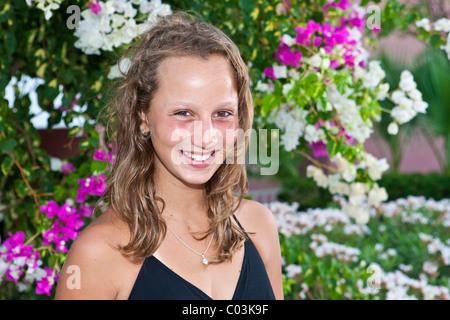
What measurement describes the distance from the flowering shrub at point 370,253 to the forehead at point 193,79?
1.18 m

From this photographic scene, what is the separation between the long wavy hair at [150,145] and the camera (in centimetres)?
140

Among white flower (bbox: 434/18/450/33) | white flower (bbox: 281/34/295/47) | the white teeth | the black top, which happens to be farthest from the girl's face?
white flower (bbox: 434/18/450/33)

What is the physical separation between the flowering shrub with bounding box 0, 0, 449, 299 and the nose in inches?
23.7

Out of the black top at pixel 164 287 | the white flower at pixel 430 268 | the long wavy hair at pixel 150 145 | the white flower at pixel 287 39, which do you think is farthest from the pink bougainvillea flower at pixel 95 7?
the white flower at pixel 430 268

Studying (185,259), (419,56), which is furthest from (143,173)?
(419,56)

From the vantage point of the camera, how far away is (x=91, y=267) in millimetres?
1310

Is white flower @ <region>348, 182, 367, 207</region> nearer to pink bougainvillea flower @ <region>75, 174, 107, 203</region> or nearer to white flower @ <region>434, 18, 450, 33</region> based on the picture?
white flower @ <region>434, 18, 450, 33</region>

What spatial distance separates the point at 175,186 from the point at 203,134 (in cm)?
21

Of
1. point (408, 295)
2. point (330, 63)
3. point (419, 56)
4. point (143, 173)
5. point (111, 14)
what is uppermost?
point (419, 56)

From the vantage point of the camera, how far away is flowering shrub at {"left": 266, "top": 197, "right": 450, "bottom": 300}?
104 inches

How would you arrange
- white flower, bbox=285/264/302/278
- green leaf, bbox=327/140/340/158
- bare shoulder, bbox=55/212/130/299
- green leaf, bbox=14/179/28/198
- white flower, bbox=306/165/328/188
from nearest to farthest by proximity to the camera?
1. bare shoulder, bbox=55/212/130/299
2. green leaf, bbox=14/179/28/198
3. green leaf, bbox=327/140/340/158
4. white flower, bbox=306/165/328/188
5. white flower, bbox=285/264/302/278

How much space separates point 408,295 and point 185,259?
6.41 feet
